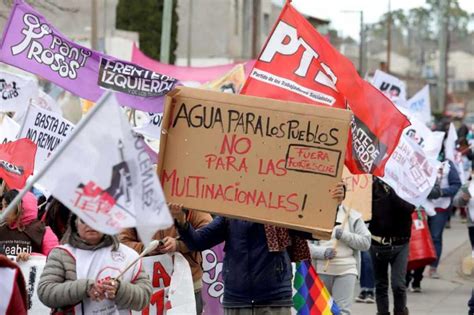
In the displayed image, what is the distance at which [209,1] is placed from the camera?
194 ft

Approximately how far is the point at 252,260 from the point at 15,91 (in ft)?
19.4

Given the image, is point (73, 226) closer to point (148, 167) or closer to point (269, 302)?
point (148, 167)

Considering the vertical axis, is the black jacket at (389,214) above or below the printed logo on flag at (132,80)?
below

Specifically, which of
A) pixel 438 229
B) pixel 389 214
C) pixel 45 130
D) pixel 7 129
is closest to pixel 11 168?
pixel 45 130

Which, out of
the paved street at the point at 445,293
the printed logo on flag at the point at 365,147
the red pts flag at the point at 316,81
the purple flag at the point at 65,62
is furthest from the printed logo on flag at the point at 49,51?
the paved street at the point at 445,293

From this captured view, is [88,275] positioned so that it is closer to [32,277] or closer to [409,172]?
[32,277]

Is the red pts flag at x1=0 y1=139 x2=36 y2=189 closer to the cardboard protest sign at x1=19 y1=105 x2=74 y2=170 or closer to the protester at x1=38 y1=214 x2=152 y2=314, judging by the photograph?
the cardboard protest sign at x1=19 y1=105 x2=74 y2=170

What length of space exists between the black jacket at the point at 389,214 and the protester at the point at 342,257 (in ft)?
3.11

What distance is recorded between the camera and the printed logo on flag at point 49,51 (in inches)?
401

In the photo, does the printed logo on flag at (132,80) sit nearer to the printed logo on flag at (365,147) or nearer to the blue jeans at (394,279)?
the printed logo on flag at (365,147)

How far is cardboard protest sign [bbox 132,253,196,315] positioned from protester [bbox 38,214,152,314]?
1.67m

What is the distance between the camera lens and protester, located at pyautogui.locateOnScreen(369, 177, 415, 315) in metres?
12.4

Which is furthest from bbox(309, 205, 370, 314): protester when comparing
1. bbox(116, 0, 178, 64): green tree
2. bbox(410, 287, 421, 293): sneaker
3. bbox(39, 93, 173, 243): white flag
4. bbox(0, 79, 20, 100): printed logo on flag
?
bbox(116, 0, 178, 64): green tree

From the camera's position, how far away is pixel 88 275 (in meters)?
6.76
